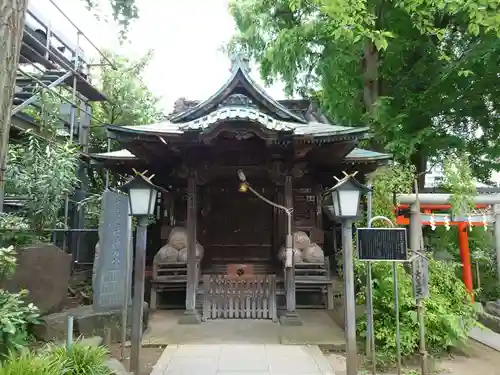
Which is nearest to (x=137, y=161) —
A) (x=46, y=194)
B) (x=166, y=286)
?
(x=46, y=194)

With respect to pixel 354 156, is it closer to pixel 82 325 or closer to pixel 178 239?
pixel 178 239

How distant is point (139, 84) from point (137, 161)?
9.04 metres

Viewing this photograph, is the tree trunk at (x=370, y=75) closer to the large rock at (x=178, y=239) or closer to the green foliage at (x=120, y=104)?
the large rock at (x=178, y=239)

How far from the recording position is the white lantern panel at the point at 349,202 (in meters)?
4.62

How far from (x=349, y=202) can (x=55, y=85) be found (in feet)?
30.6

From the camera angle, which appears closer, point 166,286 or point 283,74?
point 166,286

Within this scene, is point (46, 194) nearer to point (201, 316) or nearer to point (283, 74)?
point (201, 316)

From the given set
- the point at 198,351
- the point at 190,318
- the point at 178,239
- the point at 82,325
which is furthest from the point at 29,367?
the point at 178,239

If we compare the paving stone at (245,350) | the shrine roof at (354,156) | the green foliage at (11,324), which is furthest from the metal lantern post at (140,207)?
the shrine roof at (354,156)

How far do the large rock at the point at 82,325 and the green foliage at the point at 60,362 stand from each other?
1.50 m

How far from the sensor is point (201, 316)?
7492 millimetres

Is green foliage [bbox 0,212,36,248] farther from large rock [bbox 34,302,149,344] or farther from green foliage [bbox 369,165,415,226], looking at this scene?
green foliage [bbox 369,165,415,226]

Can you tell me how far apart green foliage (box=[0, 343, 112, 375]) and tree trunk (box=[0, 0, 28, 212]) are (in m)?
1.80

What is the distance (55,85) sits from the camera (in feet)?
32.8
